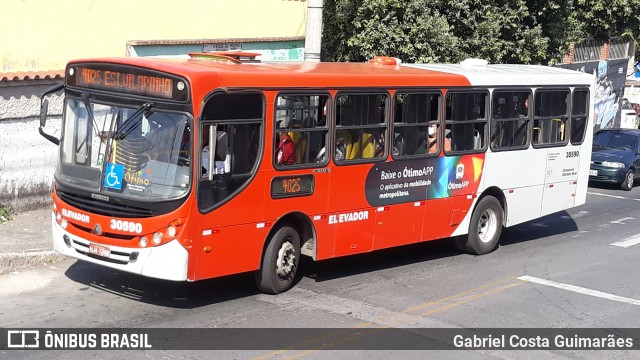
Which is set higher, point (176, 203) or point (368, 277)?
point (176, 203)

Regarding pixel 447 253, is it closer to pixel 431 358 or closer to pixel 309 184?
pixel 309 184

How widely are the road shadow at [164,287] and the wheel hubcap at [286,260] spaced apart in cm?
46

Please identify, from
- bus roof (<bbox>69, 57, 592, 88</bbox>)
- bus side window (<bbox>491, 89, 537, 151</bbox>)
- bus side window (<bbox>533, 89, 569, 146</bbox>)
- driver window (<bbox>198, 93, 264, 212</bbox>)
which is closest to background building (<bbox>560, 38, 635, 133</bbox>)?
bus side window (<bbox>533, 89, 569, 146</bbox>)

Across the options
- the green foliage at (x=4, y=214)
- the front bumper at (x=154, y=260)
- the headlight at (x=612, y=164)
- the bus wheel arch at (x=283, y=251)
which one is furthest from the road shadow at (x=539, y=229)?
the green foliage at (x=4, y=214)

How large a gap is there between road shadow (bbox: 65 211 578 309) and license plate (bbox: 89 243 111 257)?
0.77 m

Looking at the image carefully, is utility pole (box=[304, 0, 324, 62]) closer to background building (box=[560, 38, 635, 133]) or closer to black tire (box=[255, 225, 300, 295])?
black tire (box=[255, 225, 300, 295])

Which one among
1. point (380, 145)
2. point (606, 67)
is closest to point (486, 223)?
point (380, 145)

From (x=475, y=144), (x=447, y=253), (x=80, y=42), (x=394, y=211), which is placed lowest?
(x=447, y=253)

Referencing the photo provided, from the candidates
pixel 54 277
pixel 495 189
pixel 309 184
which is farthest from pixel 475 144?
pixel 54 277

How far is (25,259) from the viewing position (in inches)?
464

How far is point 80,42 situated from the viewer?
1501 cm

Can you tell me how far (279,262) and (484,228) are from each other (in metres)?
4.86

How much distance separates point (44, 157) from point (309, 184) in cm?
564

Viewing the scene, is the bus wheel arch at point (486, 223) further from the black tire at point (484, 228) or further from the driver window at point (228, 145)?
the driver window at point (228, 145)
